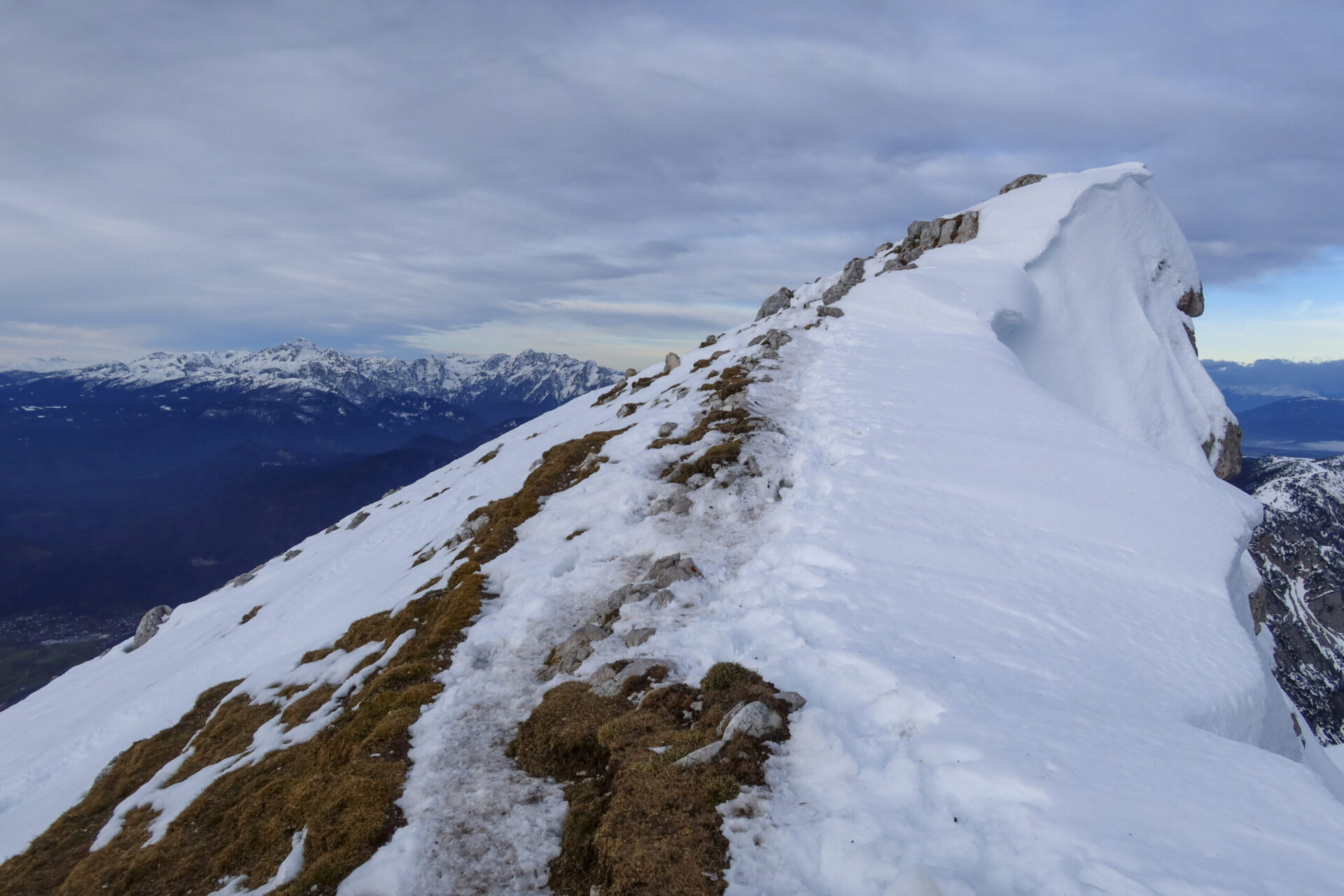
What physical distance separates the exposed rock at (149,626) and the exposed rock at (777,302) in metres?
68.6

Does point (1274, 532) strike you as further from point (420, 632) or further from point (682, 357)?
point (420, 632)

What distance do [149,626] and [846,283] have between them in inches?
2924

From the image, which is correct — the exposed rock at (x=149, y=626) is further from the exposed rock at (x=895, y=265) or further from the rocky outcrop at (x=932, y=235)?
the rocky outcrop at (x=932, y=235)

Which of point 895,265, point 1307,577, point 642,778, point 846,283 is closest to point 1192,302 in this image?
point 895,265

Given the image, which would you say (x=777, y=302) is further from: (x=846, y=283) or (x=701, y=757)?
(x=701, y=757)

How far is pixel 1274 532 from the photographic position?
166125 mm

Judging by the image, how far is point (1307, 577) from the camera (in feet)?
527

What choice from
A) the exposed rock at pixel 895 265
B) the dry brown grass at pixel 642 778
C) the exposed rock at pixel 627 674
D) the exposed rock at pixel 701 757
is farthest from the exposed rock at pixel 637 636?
the exposed rock at pixel 895 265

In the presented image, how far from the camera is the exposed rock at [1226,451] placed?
62.9m

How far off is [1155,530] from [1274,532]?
8483 inches

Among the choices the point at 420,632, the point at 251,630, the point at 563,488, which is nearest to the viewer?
the point at 420,632

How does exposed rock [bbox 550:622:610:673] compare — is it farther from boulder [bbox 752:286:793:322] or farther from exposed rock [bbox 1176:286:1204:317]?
exposed rock [bbox 1176:286:1204:317]

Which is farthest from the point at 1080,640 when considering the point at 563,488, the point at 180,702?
the point at 180,702

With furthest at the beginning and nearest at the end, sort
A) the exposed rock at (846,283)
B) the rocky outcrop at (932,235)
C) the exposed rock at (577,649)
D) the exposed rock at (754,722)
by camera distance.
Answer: the rocky outcrop at (932,235), the exposed rock at (846,283), the exposed rock at (577,649), the exposed rock at (754,722)
